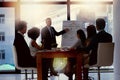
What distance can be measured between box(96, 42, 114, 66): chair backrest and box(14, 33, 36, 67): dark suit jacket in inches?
46.9

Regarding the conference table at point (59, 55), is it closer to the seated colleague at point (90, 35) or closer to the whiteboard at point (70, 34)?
the seated colleague at point (90, 35)

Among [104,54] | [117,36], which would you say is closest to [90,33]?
[104,54]

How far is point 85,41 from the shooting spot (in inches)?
227

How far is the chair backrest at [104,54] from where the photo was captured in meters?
5.56

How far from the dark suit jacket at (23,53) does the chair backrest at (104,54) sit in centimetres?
119

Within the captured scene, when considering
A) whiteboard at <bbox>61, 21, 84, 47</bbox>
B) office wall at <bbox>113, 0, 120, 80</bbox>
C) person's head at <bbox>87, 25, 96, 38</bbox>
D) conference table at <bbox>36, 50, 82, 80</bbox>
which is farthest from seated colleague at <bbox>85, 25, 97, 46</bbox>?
whiteboard at <bbox>61, 21, 84, 47</bbox>

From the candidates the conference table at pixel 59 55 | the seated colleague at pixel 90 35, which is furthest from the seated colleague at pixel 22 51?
the seated colleague at pixel 90 35

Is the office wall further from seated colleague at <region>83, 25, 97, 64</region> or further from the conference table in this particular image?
the conference table

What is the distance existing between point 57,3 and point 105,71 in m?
2.48

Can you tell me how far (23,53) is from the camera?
520 cm

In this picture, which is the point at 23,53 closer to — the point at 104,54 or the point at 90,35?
the point at 90,35

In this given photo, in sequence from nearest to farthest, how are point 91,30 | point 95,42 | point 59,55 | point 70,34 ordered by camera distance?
point 59,55
point 95,42
point 91,30
point 70,34

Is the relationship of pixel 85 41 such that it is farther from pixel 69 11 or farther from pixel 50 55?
pixel 69 11

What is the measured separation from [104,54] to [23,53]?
147cm
